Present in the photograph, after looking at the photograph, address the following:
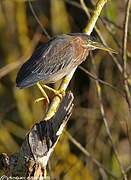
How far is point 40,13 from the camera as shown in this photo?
6.52 m

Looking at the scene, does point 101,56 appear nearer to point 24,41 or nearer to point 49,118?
point 24,41

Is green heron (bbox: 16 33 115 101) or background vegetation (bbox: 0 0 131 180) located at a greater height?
green heron (bbox: 16 33 115 101)

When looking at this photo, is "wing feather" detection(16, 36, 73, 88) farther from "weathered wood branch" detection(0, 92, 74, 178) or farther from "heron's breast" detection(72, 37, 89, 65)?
"weathered wood branch" detection(0, 92, 74, 178)

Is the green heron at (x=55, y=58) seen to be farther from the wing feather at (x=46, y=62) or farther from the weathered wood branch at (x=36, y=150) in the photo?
the weathered wood branch at (x=36, y=150)

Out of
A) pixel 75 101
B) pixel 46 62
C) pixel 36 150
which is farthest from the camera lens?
pixel 75 101

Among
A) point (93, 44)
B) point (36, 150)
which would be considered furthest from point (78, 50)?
point (36, 150)

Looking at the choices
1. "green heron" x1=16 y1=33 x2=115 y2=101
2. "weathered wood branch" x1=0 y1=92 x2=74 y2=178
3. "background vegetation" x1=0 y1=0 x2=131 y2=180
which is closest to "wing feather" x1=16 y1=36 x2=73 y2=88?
"green heron" x1=16 y1=33 x2=115 y2=101

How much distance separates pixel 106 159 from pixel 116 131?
29 centimetres

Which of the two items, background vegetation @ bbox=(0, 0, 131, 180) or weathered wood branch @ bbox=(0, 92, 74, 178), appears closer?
weathered wood branch @ bbox=(0, 92, 74, 178)

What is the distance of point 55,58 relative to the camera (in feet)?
10.5

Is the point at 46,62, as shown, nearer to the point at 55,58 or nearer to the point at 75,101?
the point at 55,58

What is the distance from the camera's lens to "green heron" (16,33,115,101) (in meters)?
3.10

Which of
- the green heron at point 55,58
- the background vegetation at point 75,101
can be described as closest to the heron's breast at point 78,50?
the green heron at point 55,58

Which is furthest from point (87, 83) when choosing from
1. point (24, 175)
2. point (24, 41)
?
point (24, 175)
